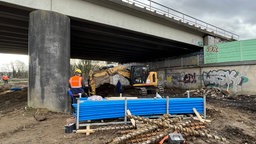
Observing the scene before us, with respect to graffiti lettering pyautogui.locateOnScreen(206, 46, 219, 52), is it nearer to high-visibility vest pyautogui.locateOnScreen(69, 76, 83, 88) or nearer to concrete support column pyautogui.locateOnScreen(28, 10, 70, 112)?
concrete support column pyautogui.locateOnScreen(28, 10, 70, 112)

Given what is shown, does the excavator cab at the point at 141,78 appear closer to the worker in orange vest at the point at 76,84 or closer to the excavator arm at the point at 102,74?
the excavator arm at the point at 102,74

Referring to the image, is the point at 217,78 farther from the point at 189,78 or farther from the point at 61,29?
the point at 61,29

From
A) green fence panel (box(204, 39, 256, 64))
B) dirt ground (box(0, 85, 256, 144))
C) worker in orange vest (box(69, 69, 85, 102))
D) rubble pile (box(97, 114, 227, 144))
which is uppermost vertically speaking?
green fence panel (box(204, 39, 256, 64))

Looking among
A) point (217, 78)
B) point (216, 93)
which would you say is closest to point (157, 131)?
point (216, 93)

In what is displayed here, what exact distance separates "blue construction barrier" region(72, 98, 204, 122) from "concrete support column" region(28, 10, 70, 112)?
3.31 meters

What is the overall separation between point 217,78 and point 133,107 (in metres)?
16.5

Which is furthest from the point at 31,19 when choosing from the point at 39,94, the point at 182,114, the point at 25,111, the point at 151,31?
A: the point at 151,31

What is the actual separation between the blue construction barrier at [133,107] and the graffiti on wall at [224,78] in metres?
13.1

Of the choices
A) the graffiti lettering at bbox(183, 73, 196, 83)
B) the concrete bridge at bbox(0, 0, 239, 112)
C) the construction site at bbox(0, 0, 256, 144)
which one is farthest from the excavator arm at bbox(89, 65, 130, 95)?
the graffiti lettering at bbox(183, 73, 196, 83)

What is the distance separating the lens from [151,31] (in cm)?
1762

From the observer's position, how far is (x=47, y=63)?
32.9 ft

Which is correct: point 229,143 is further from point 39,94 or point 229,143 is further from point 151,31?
point 151,31

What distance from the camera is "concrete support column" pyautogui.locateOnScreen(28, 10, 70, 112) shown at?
9.74 m

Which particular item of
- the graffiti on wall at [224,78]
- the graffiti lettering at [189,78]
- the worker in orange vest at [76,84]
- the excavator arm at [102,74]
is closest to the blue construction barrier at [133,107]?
the worker in orange vest at [76,84]
